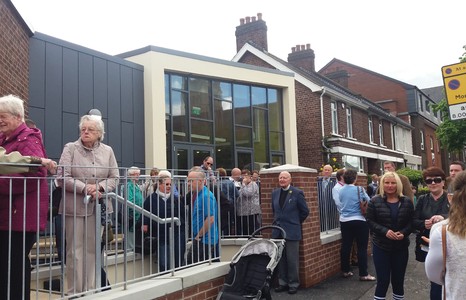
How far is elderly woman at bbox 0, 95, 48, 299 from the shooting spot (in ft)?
10.3

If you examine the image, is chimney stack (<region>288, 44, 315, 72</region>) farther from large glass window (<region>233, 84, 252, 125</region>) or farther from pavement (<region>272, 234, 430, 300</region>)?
pavement (<region>272, 234, 430, 300</region>)

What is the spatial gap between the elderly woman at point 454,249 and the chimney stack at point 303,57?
23.1m

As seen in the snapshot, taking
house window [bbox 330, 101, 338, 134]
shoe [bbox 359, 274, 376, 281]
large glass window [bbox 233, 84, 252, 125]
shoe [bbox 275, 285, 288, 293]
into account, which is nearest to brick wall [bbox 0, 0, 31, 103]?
shoe [bbox 275, 285, 288, 293]

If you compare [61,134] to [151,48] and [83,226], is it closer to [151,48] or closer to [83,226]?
[151,48]

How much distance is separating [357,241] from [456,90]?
2.89m

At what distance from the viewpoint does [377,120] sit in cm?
2653

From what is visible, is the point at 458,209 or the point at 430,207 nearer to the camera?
the point at 458,209

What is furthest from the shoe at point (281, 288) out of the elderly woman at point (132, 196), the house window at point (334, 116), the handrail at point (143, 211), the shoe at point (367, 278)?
the house window at point (334, 116)

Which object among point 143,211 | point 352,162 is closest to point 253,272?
point 143,211

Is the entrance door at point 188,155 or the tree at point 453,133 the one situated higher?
the tree at point 453,133

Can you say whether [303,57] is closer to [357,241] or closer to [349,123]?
[349,123]

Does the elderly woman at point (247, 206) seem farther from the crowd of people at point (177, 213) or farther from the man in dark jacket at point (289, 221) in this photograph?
the man in dark jacket at point (289, 221)

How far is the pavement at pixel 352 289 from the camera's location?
246 inches

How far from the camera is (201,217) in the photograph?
5.18m
